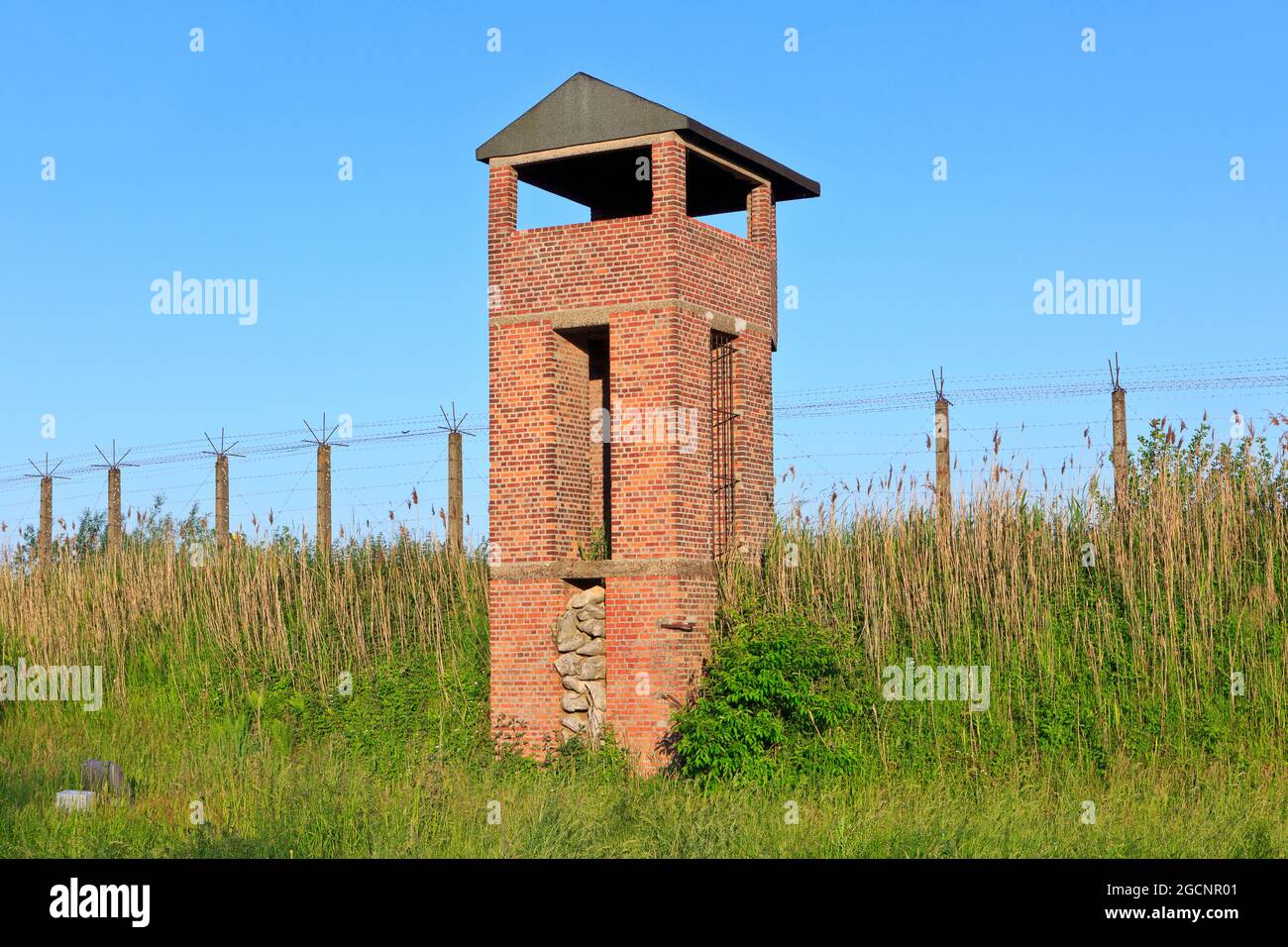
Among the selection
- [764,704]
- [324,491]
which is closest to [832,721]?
[764,704]

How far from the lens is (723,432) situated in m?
18.4

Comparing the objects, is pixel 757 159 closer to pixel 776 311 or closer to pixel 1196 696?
pixel 776 311

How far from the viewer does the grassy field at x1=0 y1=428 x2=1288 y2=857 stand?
12922mm

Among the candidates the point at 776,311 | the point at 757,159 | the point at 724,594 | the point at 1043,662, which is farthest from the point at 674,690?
the point at 757,159

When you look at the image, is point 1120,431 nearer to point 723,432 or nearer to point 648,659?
point 723,432

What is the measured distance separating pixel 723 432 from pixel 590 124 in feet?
13.9

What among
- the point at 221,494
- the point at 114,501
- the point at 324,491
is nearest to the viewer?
the point at 324,491

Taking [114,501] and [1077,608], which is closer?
[1077,608]

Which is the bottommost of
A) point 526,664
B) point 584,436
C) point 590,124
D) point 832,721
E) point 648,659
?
point 832,721

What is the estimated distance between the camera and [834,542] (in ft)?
57.9

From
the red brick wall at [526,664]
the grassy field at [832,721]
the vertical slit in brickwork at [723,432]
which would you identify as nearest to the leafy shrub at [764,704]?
the grassy field at [832,721]

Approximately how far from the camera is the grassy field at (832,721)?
12922 mm

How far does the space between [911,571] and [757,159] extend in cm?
569

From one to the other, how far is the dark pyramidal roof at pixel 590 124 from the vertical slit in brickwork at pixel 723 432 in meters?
2.62
